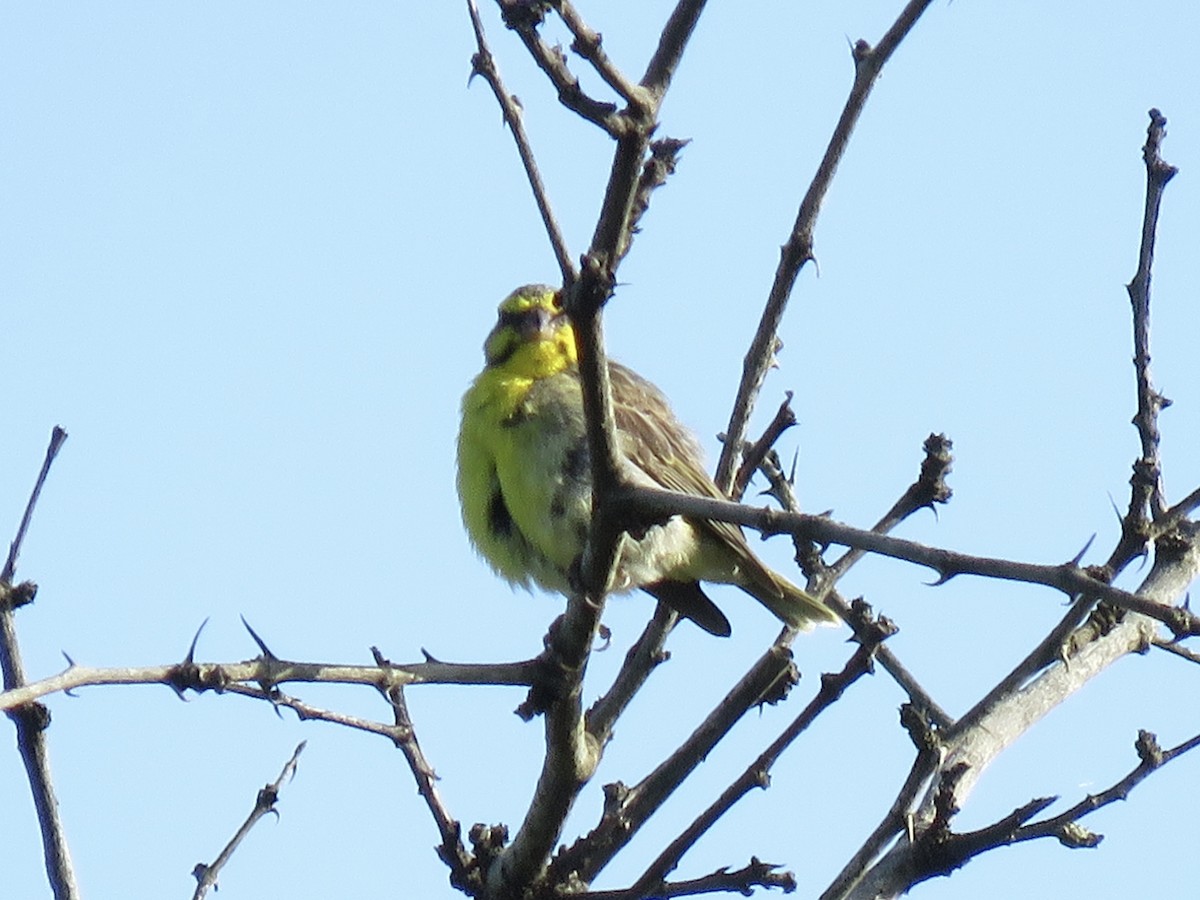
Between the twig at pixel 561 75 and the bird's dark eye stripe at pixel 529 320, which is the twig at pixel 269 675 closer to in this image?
the twig at pixel 561 75

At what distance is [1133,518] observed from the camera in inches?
172

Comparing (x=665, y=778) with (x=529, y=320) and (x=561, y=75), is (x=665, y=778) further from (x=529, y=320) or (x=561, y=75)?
(x=529, y=320)

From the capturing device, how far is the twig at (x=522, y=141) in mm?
3090

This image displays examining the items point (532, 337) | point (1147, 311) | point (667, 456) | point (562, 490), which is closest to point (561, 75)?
point (1147, 311)

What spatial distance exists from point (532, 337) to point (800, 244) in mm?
2259

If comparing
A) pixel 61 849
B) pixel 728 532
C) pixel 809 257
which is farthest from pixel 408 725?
pixel 728 532

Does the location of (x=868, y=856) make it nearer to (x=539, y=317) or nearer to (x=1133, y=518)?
(x=1133, y=518)

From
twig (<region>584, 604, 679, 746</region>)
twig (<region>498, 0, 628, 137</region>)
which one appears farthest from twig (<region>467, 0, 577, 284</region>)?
twig (<region>584, 604, 679, 746</region>)

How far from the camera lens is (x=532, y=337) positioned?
695 cm

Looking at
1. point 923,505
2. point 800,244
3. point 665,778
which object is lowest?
point 665,778

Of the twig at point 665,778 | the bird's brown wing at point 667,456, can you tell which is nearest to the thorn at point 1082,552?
the twig at point 665,778

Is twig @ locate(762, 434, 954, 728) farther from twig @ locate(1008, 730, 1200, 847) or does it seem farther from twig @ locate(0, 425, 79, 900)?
twig @ locate(0, 425, 79, 900)

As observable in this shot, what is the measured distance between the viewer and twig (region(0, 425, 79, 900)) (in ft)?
12.0

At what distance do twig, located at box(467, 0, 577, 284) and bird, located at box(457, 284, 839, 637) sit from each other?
109 inches
